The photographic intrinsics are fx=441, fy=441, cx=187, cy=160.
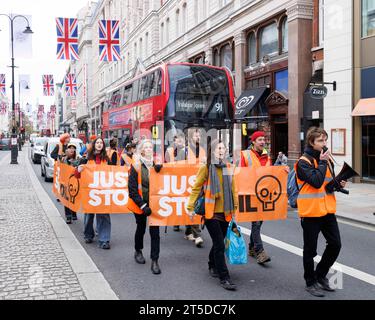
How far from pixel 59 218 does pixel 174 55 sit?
29141mm

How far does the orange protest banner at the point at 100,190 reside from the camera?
25.3 feet

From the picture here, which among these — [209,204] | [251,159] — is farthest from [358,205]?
[209,204]

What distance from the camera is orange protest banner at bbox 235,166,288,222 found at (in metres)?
6.76

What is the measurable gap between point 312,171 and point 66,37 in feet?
74.0

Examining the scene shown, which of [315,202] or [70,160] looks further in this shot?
[70,160]

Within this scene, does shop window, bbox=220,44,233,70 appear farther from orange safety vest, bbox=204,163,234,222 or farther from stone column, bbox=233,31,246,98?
orange safety vest, bbox=204,163,234,222

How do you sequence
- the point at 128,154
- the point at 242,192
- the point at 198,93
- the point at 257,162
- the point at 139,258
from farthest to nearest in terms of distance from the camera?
the point at 198,93 → the point at 128,154 → the point at 242,192 → the point at 257,162 → the point at 139,258

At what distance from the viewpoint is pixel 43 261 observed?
6.11 metres

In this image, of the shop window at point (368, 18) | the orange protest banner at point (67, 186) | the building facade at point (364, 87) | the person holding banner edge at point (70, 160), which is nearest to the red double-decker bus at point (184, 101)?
the orange protest banner at point (67, 186)

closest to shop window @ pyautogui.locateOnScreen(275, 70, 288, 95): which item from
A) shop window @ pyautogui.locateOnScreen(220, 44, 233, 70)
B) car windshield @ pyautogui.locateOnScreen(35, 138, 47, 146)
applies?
shop window @ pyautogui.locateOnScreen(220, 44, 233, 70)

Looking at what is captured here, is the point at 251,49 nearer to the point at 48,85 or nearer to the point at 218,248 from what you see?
the point at 218,248

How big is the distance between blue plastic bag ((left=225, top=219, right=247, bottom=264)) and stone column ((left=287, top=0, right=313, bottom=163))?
15.7m

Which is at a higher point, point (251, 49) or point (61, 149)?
point (251, 49)
